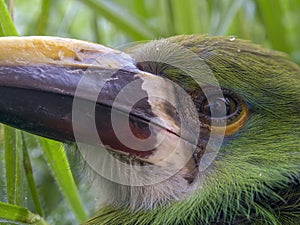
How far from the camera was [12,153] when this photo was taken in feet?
5.41

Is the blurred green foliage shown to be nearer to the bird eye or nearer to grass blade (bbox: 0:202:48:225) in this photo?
the bird eye

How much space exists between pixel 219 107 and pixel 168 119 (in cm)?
13

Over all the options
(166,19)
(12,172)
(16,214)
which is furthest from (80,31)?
(16,214)

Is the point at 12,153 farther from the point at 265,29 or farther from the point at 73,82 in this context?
the point at 265,29

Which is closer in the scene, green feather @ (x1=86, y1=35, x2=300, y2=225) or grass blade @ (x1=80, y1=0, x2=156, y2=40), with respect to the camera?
green feather @ (x1=86, y1=35, x2=300, y2=225)

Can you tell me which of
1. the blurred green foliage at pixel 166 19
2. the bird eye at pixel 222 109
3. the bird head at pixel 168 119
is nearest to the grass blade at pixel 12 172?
the bird head at pixel 168 119

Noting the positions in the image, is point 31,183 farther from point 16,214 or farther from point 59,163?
point 16,214

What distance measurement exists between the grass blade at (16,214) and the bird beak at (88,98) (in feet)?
0.52

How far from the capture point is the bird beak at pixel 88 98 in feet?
4.94

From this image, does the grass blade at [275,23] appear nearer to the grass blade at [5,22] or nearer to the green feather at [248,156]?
the green feather at [248,156]

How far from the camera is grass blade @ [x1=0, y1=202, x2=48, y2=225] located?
1.51m

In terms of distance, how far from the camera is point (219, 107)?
172cm

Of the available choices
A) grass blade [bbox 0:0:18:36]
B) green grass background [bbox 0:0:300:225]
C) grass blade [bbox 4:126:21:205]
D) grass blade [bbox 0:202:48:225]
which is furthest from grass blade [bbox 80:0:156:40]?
grass blade [bbox 0:202:48:225]

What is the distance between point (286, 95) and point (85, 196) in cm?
72
